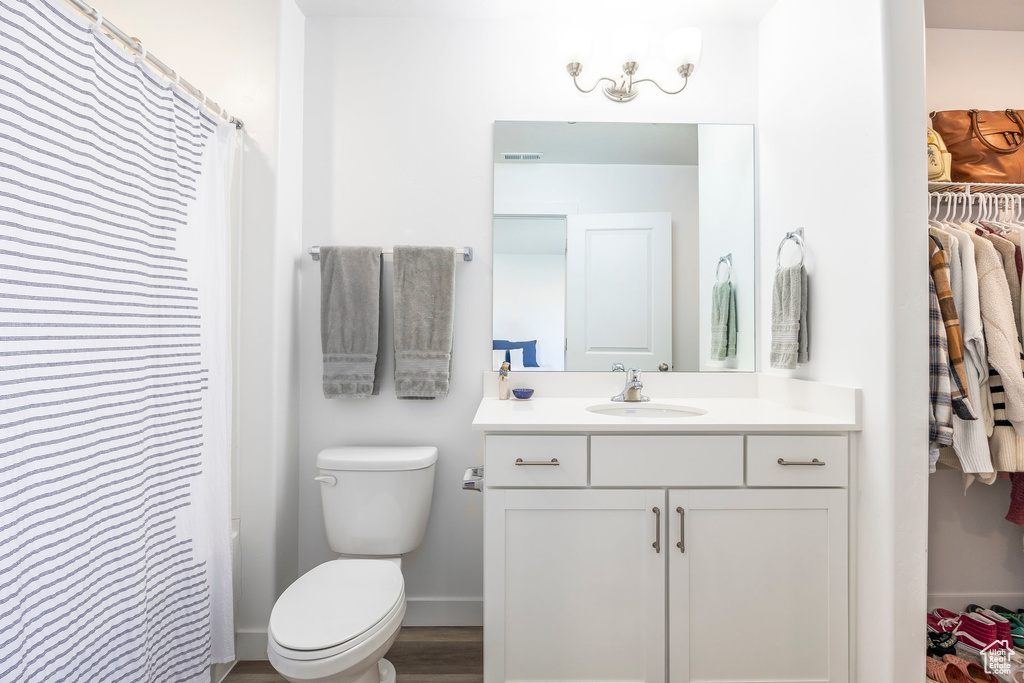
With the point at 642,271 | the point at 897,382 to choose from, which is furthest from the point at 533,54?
the point at 897,382

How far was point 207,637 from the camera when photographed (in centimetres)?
148

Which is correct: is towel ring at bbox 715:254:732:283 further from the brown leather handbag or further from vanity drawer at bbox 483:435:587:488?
vanity drawer at bbox 483:435:587:488

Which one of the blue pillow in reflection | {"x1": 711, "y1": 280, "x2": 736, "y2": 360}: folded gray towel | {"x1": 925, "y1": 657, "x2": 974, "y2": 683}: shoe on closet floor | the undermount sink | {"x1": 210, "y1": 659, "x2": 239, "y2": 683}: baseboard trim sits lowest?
{"x1": 210, "y1": 659, "x2": 239, "y2": 683}: baseboard trim

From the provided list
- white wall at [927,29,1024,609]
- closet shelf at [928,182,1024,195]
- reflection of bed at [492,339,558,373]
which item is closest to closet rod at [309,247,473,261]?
reflection of bed at [492,339,558,373]

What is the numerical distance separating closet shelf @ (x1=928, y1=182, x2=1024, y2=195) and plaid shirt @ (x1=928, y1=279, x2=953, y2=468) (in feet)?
1.84

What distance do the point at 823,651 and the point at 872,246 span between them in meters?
1.17

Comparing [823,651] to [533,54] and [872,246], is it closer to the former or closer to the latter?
[872,246]

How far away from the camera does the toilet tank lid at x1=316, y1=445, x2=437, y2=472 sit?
175 centimetres

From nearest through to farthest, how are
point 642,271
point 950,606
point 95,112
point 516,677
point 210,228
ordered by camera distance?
point 95,112
point 516,677
point 210,228
point 950,606
point 642,271

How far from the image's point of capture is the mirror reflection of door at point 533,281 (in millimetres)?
1998

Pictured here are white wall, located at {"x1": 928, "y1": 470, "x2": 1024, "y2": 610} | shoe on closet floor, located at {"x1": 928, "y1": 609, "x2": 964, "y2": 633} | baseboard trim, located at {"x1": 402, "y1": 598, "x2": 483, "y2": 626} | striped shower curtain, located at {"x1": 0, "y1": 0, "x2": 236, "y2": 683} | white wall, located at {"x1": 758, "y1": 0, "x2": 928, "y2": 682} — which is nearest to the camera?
striped shower curtain, located at {"x1": 0, "y1": 0, "x2": 236, "y2": 683}

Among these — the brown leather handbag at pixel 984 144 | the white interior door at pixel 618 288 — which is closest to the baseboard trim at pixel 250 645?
the white interior door at pixel 618 288

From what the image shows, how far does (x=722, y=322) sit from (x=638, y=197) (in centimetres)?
62

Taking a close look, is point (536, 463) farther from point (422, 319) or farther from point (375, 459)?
point (422, 319)
